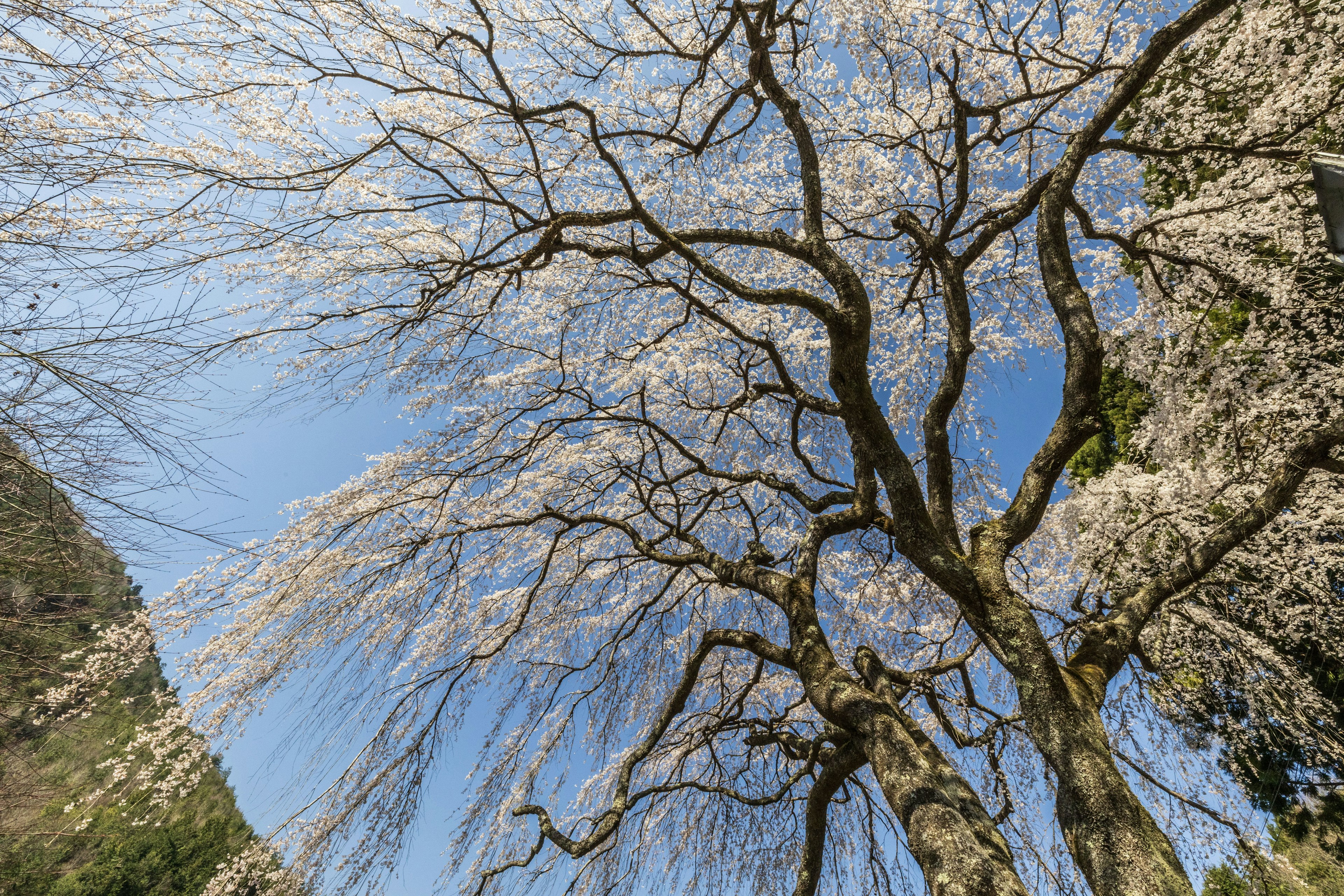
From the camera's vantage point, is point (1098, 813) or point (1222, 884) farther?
point (1222, 884)

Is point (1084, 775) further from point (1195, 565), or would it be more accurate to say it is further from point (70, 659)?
point (70, 659)

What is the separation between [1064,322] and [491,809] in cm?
472

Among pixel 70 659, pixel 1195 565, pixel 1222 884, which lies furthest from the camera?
pixel 1222 884

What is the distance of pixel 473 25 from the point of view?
3463mm

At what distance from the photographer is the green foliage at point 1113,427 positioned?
7652 millimetres

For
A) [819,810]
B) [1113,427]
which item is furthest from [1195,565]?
[1113,427]

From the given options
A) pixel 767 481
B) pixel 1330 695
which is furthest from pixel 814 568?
pixel 1330 695

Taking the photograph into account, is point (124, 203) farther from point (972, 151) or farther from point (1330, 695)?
point (1330, 695)

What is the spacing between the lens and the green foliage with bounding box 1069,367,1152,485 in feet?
25.1

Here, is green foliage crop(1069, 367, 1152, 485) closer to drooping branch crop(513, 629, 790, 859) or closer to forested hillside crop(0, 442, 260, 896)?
drooping branch crop(513, 629, 790, 859)

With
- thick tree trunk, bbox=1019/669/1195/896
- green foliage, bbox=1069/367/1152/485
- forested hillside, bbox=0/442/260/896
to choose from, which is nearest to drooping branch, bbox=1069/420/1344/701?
thick tree trunk, bbox=1019/669/1195/896

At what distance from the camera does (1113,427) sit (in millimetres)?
8422

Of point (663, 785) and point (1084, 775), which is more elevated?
point (663, 785)

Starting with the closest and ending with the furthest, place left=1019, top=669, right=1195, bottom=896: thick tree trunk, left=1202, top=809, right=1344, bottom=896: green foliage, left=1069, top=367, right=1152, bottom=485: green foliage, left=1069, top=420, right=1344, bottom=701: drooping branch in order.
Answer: left=1019, top=669, right=1195, bottom=896: thick tree trunk < left=1069, top=420, right=1344, bottom=701: drooping branch < left=1202, top=809, right=1344, bottom=896: green foliage < left=1069, top=367, right=1152, bottom=485: green foliage
